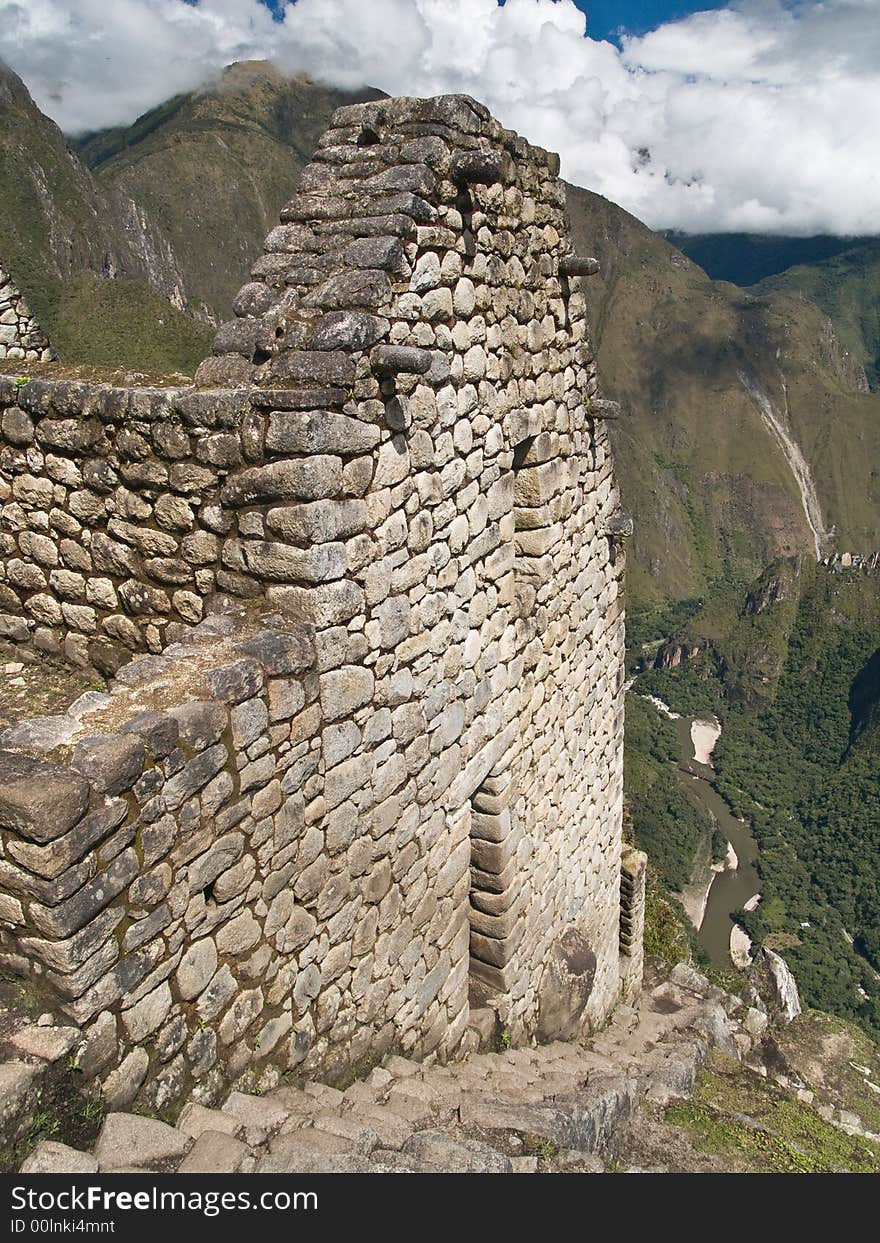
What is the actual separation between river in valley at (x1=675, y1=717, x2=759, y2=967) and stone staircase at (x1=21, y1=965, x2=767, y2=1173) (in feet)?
231

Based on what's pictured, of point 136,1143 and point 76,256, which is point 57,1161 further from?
point 76,256

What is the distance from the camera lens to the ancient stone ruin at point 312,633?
3254mm

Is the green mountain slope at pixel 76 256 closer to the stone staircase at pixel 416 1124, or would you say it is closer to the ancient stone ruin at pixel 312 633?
the ancient stone ruin at pixel 312 633

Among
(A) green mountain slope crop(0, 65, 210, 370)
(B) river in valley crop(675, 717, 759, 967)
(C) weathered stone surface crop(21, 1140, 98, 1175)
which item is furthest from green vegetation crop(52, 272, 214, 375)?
(B) river in valley crop(675, 717, 759, 967)

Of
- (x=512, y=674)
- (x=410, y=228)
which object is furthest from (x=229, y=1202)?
(x=410, y=228)

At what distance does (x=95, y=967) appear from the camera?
10.1 ft

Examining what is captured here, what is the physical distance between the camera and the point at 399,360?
411 centimetres

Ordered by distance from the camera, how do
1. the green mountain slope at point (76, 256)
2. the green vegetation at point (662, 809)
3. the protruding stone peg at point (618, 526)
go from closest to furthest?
the protruding stone peg at point (618, 526), the green mountain slope at point (76, 256), the green vegetation at point (662, 809)

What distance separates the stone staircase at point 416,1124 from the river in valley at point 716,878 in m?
70.4

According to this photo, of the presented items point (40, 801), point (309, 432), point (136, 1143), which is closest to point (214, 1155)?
point (136, 1143)

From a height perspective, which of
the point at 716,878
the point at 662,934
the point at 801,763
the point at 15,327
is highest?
the point at 15,327

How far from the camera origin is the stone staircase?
3137 millimetres

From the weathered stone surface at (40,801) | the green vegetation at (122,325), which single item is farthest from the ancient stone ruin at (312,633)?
the green vegetation at (122,325)

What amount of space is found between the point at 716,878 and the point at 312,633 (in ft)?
320
